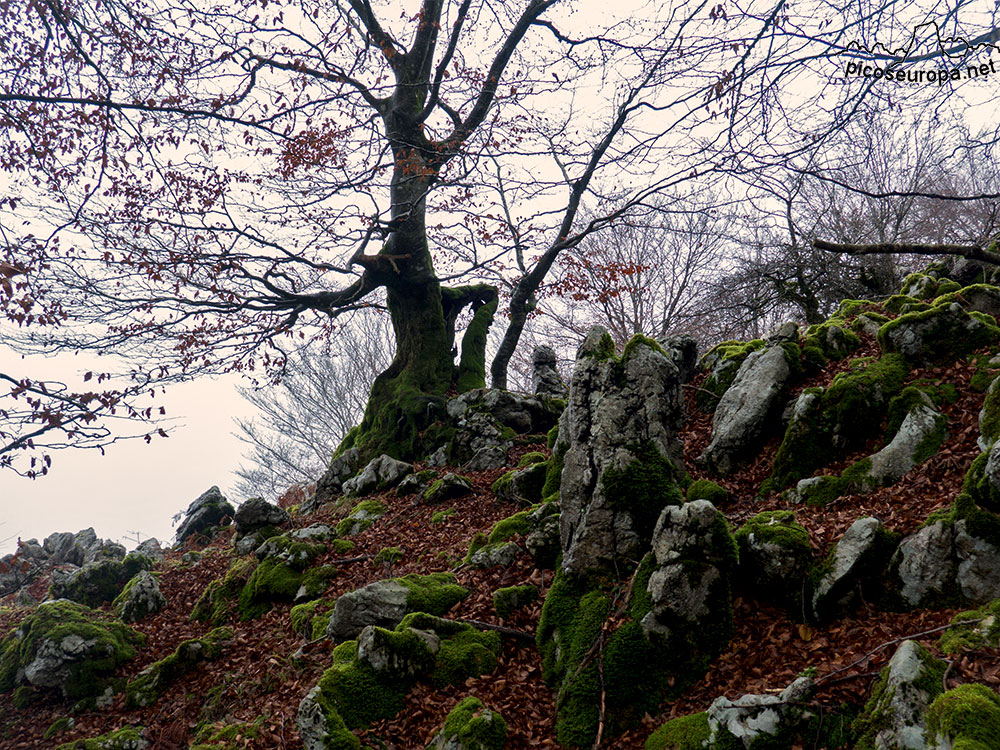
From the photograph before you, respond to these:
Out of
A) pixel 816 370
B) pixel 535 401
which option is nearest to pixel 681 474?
pixel 816 370

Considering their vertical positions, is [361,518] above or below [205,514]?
below

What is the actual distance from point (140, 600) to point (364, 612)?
14.2 feet

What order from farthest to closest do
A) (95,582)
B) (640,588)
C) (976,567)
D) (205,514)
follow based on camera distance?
1. (205,514)
2. (95,582)
3. (640,588)
4. (976,567)

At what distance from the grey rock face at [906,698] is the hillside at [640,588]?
18 millimetres

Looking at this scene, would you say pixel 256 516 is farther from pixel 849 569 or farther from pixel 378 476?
pixel 849 569

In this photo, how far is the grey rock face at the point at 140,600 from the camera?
24.6ft

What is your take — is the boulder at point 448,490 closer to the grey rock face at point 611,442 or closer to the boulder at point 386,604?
the boulder at point 386,604

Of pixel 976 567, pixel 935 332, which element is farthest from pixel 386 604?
pixel 935 332

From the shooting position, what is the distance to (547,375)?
1335 centimetres

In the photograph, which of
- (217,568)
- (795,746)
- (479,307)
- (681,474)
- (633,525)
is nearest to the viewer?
(795,746)

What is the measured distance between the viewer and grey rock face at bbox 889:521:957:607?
12.0 feet

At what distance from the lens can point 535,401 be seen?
11602 mm

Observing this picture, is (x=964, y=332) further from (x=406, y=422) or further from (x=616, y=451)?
(x=406, y=422)

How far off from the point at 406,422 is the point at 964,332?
9423mm
